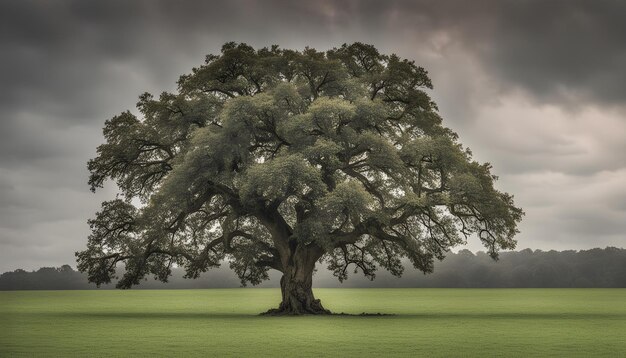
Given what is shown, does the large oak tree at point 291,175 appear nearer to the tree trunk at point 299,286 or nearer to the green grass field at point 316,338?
the tree trunk at point 299,286

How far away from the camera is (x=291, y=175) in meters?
42.5

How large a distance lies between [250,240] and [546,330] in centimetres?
2596

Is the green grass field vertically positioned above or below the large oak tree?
below

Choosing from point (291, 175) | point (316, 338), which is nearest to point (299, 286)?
point (291, 175)

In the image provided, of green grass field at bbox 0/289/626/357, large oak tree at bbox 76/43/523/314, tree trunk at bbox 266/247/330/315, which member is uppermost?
large oak tree at bbox 76/43/523/314

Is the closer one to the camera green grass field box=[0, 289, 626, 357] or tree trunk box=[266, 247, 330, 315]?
green grass field box=[0, 289, 626, 357]

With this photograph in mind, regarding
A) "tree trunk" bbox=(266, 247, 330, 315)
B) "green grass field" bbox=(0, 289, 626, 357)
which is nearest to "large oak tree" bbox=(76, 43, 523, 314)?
"tree trunk" bbox=(266, 247, 330, 315)

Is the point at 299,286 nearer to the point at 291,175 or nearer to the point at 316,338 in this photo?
the point at 291,175

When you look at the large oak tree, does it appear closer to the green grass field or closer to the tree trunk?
the tree trunk

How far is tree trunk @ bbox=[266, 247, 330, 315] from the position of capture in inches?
1927

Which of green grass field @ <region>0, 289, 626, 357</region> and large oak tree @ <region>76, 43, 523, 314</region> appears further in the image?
large oak tree @ <region>76, 43, 523, 314</region>

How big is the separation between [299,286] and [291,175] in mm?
10002

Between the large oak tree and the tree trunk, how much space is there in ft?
0.30

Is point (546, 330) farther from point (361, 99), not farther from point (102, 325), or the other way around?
point (102, 325)
